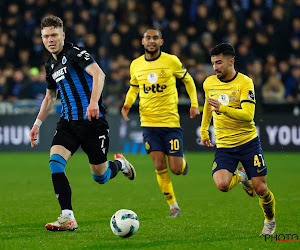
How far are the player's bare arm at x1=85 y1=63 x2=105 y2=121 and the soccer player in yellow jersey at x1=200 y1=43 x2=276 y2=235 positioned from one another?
115 centimetres

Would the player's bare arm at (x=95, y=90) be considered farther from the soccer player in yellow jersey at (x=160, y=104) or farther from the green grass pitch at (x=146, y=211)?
the soccer player in yellow jersey at (x=160, y=104)

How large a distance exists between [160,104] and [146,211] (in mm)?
1435

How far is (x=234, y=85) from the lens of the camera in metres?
6.96

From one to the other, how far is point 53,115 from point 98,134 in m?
11.1

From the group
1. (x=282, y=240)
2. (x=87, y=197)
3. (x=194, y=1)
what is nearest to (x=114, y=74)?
(x=194, y=1)

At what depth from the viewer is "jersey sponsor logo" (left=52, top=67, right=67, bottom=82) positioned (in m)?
7.25

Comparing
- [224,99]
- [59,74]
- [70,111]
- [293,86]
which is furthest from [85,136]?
[293,86]

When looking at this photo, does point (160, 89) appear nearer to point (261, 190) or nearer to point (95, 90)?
point (95, 90)

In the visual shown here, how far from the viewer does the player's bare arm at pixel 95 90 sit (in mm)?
6660

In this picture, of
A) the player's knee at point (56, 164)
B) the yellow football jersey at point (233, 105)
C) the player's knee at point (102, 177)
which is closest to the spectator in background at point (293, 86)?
the player's knee at point (102, 177)

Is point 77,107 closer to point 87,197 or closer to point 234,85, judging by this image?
point 234,85

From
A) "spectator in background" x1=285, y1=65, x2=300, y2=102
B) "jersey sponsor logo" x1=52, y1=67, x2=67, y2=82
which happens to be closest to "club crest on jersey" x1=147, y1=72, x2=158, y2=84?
"jersey sponsor logo" x1=52, y1=67, x2=67, y2=82

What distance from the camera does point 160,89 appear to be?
889 cm

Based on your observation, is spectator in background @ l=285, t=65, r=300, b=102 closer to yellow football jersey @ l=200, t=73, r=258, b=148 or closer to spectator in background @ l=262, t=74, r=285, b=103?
spectator in background @ l=262, t=74, r=285, b=103
